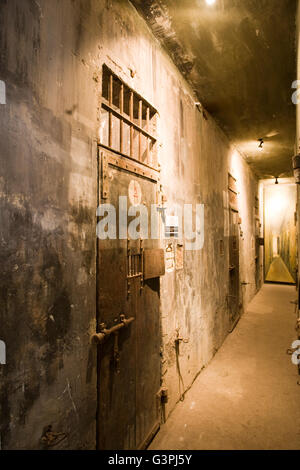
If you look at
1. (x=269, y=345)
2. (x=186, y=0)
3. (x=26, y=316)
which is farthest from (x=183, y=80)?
(x=269, y=345)

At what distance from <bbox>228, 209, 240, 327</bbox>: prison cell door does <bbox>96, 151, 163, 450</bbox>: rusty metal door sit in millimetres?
3655

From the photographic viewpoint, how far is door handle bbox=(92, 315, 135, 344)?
1.95 m

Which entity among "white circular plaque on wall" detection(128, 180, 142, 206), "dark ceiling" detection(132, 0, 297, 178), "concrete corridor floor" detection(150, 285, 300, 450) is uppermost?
"dark ceiling" detection(132, 0, 297, 178)

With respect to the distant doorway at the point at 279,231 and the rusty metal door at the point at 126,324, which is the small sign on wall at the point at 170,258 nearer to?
the rusty metal door at the point at 126,324

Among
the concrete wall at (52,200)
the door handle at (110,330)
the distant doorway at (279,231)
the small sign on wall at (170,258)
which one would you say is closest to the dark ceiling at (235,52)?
the concrete wall at (52,200)

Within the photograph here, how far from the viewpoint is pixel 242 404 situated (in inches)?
133

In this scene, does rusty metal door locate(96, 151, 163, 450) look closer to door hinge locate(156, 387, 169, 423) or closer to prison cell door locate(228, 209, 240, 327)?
door hinge locate(156, 387, 169, 423)

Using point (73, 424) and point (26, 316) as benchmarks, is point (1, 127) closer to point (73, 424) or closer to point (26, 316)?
point (26, 316)

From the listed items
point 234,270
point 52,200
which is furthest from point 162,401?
point 234,270

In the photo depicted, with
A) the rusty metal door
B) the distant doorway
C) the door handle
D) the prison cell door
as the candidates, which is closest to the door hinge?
the rusty metal door

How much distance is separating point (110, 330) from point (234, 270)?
16.7 ft

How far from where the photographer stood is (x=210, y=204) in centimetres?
487

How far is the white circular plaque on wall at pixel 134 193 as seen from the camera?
2473 millimetres
